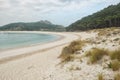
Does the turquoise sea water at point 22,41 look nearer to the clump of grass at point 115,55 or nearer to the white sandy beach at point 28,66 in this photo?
the white sandy beach at point 28,66

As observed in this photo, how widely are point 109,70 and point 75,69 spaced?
1.72 metres

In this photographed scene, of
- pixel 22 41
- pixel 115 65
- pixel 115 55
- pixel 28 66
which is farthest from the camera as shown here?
pixel 22 41

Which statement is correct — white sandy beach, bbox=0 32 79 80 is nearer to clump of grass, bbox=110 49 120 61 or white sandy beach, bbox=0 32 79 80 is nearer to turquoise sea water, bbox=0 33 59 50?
clump of grass, bbox=110 49 120 61

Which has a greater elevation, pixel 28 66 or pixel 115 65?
pixel 115 65

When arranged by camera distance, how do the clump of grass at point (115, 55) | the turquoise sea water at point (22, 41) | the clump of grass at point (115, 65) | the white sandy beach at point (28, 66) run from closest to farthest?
1. the clump of grass at point (115, 65)
2. the clump of grass at point (115, 55)
3. the white sandy beach at point (28, 66)
4. the turquoise sea water at point (22, 41)

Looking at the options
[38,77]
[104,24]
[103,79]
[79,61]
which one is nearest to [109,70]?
[103,79]

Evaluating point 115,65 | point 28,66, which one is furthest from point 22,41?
point 115,65

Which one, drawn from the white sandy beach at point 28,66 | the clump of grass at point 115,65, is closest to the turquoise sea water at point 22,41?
the white sandy beach at point 28,66

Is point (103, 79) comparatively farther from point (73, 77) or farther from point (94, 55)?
point (94, 55)

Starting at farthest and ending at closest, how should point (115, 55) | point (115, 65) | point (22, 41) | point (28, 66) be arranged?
1. point (22, 41)
2. point (28, 66)
3. point (115, 55)
4. point (115, 65)

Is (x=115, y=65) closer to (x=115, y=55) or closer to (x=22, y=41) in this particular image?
(x=115, y=55)

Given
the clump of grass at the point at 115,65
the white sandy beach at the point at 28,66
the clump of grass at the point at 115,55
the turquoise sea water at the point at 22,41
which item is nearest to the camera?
the clump of grass at the point at 115,65

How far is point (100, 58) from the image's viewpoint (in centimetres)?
828

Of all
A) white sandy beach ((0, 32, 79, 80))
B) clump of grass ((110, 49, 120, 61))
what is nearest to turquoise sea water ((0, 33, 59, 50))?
white sandy beach ((0, 32, 79, 80))
